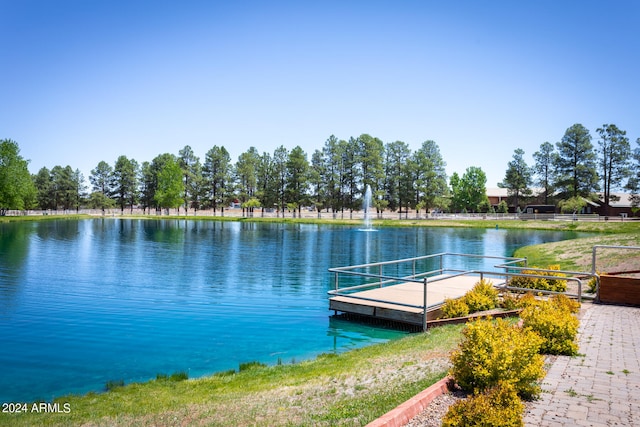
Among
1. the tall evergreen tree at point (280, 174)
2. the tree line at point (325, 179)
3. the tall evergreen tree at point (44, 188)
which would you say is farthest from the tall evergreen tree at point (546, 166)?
the tall evergreen tree at point (44, 188)

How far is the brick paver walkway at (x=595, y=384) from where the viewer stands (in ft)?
20.6

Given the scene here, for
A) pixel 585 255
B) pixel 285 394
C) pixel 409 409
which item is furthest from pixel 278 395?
pixel 585 255

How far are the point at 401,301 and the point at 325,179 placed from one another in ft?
303

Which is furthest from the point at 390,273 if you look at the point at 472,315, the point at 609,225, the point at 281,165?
the point at 281,165

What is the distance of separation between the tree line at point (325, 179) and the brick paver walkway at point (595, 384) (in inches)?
3649

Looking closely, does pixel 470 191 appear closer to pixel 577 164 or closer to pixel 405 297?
pixel 577 164

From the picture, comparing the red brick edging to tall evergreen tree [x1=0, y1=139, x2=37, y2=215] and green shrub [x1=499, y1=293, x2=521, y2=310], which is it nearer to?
green shrub [x1=499, y1=293, x2=521, y2=310]

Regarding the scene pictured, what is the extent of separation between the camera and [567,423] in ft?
20.0

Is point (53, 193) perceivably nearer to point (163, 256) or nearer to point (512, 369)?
point (163, 256)

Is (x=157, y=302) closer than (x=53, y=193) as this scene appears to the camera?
Yes

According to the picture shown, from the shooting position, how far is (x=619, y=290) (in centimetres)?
1500

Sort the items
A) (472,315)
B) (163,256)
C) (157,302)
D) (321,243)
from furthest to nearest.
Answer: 1. (321,243)
2. (163,256)
3. (157,302)
4. (472,315)

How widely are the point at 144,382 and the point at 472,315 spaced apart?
34.0ft

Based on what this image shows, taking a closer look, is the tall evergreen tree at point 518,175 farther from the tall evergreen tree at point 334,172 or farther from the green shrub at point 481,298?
the green shrub at point 481,298
